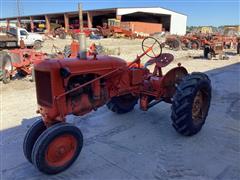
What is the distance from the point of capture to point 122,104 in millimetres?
4930

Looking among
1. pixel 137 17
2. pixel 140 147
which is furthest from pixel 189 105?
pixel 137 17

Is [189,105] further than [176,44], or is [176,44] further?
[176,44]

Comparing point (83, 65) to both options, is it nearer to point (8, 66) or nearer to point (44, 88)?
point (44, 88)

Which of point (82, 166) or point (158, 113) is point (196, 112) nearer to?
point (158, 113)

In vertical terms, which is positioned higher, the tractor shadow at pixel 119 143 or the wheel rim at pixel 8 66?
the wheel rim at pixel 8 66

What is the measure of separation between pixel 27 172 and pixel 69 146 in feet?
1.91

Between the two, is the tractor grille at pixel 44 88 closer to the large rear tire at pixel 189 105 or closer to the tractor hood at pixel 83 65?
the tractor hood at pixel 83 65

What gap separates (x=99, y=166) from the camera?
326 centimetres

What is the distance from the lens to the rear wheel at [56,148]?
9.28ft

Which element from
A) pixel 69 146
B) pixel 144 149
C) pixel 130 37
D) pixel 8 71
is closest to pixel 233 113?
pixel 144 149

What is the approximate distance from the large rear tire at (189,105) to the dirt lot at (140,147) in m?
0.19

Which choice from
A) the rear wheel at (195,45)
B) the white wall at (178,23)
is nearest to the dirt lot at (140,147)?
the rear wheel at (195,45)

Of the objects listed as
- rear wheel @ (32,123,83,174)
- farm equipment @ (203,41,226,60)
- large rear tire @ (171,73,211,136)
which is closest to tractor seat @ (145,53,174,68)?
large rear tire @ (171,73,211,136)

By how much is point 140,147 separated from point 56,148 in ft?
4.11
